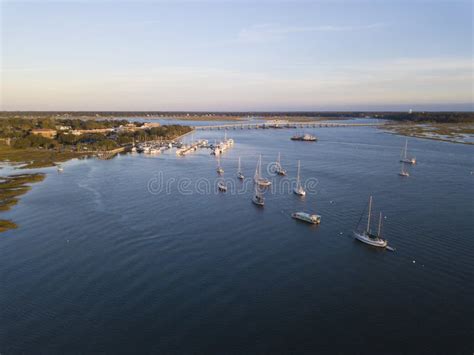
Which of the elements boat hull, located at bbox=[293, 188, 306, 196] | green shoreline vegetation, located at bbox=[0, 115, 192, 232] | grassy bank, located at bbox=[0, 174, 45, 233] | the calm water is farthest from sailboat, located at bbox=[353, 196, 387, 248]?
green shoreline vegetation, located at bbox=[0, 115, 192, 232]

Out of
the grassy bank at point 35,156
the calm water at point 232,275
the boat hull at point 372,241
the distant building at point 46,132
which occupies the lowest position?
the grassy bank at point 35,156

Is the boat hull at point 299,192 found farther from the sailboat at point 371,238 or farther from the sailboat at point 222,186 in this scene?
the sailboat at point 371,238

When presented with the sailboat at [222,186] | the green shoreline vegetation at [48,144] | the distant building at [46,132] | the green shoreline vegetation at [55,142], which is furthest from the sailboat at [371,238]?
the distant building at [46,132]

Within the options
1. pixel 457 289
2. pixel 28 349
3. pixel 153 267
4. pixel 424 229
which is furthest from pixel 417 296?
pixel 28 349

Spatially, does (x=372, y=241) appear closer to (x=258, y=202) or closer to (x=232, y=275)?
(x=232, y=275)
